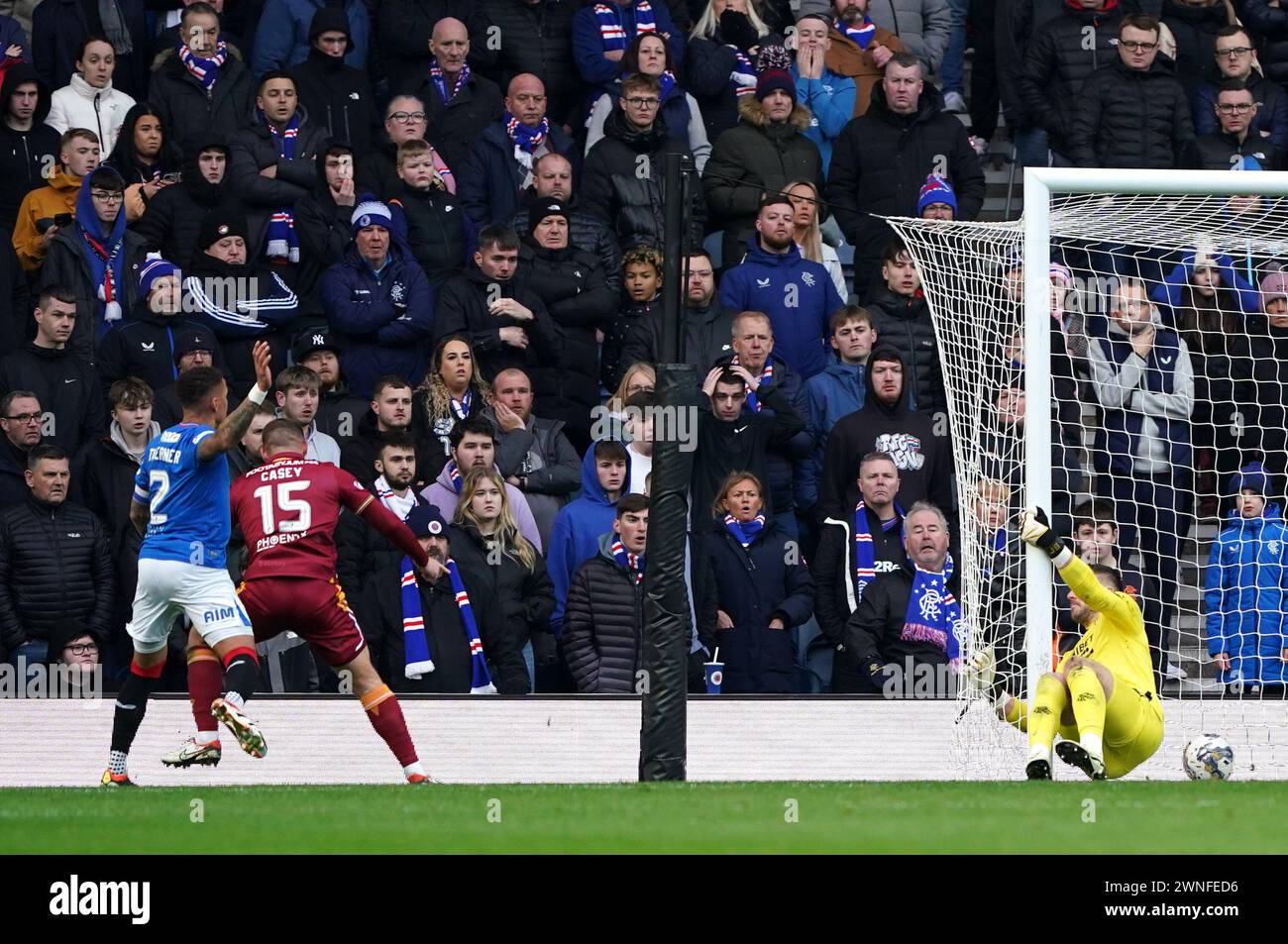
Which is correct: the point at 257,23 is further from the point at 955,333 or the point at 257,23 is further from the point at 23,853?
the point at 23,853

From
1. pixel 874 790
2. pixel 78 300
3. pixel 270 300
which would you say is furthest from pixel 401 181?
pixel 874 790

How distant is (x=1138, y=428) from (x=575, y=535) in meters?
3.65

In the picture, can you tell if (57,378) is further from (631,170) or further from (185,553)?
(631,170)

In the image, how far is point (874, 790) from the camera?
9.04 m

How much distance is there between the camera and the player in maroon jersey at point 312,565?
34.1 feet

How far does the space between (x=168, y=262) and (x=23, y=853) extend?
6990 mm

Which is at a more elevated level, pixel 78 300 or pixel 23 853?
pixel 78 300

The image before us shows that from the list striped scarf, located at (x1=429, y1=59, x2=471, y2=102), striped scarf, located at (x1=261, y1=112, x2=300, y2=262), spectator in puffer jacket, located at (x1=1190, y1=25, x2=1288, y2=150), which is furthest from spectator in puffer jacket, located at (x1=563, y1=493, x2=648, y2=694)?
spectator in puffer jacket, located at (x1=1190, y1=25, x2=1288, y2=150)

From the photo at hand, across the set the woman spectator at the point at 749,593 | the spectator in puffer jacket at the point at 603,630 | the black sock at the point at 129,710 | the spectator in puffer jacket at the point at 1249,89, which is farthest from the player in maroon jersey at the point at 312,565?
the spectator in puffer jacket at the point at 1249,89

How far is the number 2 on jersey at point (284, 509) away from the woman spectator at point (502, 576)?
2.07 meters

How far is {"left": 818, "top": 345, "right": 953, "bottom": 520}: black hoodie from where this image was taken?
13.5m

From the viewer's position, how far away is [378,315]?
13.7 metres

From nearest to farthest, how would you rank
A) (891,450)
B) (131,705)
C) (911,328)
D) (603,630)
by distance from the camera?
(131,705) < (603,630) < (891,450) < (911,328)

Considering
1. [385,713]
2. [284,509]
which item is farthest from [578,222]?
[385,713]
